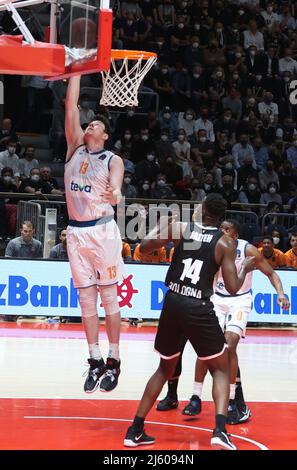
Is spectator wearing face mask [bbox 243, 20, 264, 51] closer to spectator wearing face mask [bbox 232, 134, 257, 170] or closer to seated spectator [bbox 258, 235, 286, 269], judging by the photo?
spectator wearing face mask [bbox 232, 134, 257, 170]

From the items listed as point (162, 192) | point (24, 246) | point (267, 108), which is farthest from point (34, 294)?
point (267, 108)

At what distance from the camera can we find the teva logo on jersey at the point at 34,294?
15.2m

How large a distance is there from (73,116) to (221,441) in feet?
10.5

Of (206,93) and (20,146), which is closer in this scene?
(20,146)

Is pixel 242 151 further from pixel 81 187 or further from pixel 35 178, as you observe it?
pixel 81 187

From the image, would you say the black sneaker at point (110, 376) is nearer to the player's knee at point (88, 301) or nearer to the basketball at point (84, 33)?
the player's knee at point (88, 301)

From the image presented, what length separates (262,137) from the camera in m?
21.3

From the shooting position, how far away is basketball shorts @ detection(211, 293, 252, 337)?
337 inches

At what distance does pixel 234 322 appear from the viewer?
8578 millimetres

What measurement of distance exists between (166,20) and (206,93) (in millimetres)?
1996

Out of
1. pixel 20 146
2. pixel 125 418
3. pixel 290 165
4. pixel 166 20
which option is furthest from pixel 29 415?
pixel 166 20
